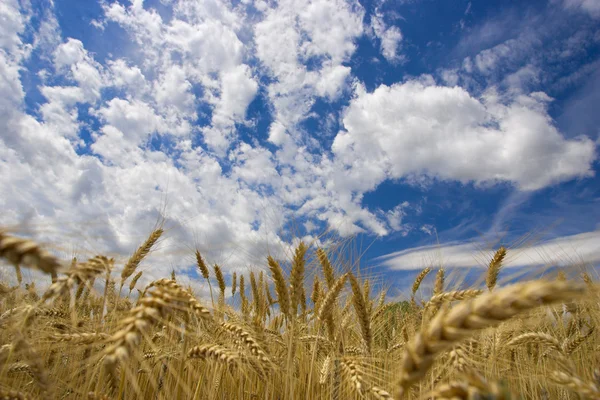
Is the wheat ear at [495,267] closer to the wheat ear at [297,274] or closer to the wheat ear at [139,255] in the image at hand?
the wheat ear at [297,274]

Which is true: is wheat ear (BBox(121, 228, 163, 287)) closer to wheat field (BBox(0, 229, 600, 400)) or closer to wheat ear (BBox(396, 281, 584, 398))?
wheat field (BBox(0, 229, 600, 400))

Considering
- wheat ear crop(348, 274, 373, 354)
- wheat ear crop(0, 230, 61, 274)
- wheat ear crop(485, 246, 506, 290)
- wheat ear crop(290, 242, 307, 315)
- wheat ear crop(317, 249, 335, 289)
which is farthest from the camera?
wheat ear crop(485, 246, 506, 290)

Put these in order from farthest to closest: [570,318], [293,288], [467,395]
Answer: [570,318]
[293,288]
[467,395]

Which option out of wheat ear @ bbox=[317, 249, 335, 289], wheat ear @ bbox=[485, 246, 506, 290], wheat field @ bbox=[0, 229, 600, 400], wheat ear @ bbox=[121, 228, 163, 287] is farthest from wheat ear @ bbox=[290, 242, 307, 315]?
wheat ear @ bbox=[485, 246, 506, 290]

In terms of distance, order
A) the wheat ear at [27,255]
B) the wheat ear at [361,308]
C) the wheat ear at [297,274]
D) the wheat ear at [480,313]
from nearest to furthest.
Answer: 1. the wheat ear at [480,313]
2. the wheat ear at [27,255]
3. the wheat ear at [361,308]
4. the wheat ear at [297,274]

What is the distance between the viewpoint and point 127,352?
1.45 meters

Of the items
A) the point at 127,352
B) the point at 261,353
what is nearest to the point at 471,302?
the point at 127,352

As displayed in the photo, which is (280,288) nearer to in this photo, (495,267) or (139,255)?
(139,255)

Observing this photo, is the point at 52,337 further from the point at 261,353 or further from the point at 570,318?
the point at 570,318

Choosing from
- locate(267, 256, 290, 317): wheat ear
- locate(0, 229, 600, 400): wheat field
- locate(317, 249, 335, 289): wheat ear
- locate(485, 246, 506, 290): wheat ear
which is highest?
locate(485, 246, 506, 290): wheat ear

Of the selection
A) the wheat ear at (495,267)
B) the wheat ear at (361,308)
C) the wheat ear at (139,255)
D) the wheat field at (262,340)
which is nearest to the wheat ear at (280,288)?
the wheat field at (262,340)

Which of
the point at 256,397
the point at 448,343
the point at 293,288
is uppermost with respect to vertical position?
the point at 293,288

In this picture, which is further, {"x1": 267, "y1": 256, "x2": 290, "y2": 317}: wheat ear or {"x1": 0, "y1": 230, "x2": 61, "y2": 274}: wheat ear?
{"x1": 267, "y1": 256, "x2": 290, "y2": 317}: wheat ear

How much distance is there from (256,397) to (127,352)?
2588mm
